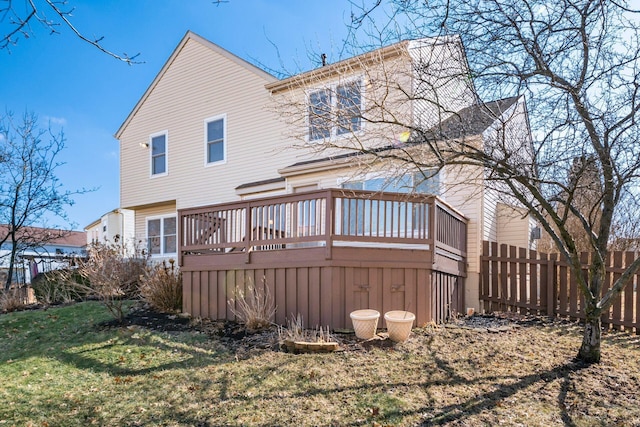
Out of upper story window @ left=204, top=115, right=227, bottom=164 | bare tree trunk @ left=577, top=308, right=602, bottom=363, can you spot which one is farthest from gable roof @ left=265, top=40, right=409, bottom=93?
upper story window @ left=204, top=115, right=227, bottom=164

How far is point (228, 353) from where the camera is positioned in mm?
5594

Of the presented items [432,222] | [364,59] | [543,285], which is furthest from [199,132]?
[543,285]

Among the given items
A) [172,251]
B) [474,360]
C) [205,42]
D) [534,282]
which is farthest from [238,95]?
[474,360]

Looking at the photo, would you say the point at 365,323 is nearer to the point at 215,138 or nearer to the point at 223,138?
the point at 223,138

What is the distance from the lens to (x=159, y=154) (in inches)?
577

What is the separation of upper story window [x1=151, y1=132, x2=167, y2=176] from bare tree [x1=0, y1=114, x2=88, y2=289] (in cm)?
276

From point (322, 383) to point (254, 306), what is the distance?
2.57 meters

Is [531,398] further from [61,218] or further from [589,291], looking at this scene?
[61,218]

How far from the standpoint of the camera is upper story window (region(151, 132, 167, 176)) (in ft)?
47.7

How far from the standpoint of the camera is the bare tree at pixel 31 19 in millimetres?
2691

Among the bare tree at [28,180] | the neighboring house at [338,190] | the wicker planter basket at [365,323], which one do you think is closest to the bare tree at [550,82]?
the neighboring house at [338,190]

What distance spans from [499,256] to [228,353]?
5.77m

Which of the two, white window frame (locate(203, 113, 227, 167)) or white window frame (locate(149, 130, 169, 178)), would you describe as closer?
white window frame (locate(203, 113, 227, 167))

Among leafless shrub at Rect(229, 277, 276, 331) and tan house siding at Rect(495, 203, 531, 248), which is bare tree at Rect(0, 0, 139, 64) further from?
tan house siding at Rect(495, 203, 531, 248)
